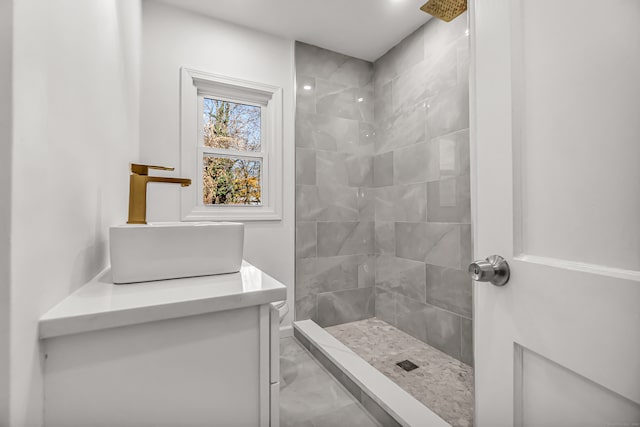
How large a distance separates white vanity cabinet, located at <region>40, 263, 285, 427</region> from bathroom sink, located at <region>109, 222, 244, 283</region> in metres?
0.04

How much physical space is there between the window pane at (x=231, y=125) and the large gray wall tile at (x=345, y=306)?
1.37 metres

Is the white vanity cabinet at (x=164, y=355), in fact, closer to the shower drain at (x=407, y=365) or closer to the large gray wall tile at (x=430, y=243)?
the shower drain at (x=407, y=365)

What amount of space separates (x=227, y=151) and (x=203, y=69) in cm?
59

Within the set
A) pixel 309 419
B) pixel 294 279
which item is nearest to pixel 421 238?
pixel 294 279

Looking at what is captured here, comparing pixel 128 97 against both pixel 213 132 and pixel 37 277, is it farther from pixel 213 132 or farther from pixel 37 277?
pixel 37 277

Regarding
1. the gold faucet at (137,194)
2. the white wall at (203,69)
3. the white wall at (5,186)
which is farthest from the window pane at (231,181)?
the white wall at (5,186)

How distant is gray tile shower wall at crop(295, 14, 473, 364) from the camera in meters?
1.92

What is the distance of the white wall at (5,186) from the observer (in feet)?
1.33

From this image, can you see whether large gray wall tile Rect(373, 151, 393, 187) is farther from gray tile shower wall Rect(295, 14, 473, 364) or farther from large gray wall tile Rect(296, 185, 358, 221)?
large gray wall tile Rect(296, 185, 358, 221)

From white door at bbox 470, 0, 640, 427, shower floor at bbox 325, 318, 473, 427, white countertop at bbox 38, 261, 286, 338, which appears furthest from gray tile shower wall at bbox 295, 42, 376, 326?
white door at bbox 470, 0, 640, 427

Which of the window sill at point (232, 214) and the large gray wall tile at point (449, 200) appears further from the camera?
the window sill at point (232, 214)

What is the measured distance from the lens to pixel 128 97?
144cm

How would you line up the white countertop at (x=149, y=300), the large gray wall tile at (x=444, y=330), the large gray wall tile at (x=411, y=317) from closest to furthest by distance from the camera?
the white countertop at (x=149, y=300) < the large gray wall tile at (x=444, y=330) < the large gray wall tile at (x=411, y=317)

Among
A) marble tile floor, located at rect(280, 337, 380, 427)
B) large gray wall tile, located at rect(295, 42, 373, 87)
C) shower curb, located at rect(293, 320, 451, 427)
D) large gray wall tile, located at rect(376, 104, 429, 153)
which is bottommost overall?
marble tile floor, located at rect(280, 337, 380, 427)
